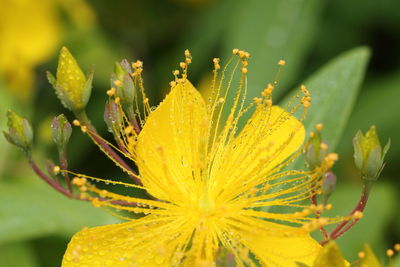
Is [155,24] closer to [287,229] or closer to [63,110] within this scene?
[63,110]

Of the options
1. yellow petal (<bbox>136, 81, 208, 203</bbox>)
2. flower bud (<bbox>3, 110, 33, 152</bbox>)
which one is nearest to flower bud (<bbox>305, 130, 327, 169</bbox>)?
yellow petal (<bbox>136, 81, 208, 203</bbox>)

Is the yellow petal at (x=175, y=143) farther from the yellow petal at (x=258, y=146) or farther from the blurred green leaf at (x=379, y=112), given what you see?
the blurred green leaf at (x=379, y=112)

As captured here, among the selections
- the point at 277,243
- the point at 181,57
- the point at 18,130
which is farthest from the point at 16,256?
the point at 181,57

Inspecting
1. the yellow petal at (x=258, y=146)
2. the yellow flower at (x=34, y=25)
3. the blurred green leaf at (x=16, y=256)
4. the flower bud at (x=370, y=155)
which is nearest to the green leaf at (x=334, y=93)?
the yellow petal at (x=258, y=146)

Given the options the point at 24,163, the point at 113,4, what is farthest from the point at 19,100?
the point at 113,4

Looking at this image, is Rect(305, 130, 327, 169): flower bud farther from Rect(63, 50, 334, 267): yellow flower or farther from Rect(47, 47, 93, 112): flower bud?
Rect(47, 47, 93, 112): flower bud

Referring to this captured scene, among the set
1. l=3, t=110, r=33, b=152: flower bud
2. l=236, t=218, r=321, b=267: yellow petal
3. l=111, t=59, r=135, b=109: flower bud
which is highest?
l=111, t=59, r=135, b=109: flower bud
